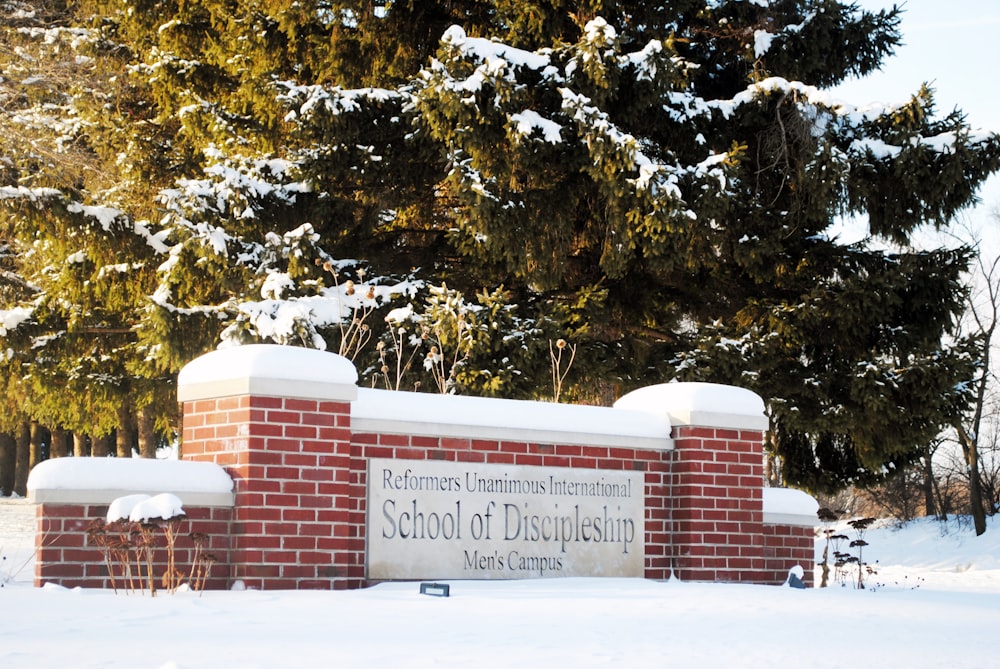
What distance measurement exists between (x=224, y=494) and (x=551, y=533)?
2.24m

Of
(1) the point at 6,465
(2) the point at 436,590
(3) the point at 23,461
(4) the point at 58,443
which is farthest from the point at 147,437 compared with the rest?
(2) the point at 436,590

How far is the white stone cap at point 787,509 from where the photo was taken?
9484 millimetres

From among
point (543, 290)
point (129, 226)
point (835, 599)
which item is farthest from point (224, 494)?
point (129, 226)

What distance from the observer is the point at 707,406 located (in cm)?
877

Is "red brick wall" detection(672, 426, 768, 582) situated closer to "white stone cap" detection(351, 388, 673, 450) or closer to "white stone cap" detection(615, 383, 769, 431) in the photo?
"white stone cap" detection(615, 383, 769, 431)

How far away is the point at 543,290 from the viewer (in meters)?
15.1

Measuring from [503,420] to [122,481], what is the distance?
2435 mm

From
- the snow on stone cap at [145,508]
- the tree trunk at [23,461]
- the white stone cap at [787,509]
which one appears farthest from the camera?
the tree trunk at [23,461]

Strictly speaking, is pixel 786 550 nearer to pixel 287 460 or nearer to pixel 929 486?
pixel 287 460

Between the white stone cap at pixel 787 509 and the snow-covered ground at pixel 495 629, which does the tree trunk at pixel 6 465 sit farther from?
the snow-covered ground at pixel 495 629

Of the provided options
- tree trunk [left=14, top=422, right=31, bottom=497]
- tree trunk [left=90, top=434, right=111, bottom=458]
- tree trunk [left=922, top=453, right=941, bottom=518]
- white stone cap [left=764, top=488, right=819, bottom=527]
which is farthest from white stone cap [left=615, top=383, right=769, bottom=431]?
tree trunk [left=14, top=422, right=31, bottom=497]

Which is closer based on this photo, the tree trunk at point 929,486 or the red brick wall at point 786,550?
the red brick wall at point 786,550

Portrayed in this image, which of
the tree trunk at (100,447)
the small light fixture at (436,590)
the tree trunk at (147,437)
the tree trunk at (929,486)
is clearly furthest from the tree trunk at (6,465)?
the small light fixture at (436,590)

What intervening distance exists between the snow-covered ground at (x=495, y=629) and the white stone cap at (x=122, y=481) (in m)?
0.66
